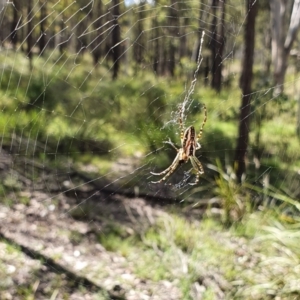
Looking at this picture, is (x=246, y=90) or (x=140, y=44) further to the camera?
(x=246, y=90)

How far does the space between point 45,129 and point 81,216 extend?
1.96 metres

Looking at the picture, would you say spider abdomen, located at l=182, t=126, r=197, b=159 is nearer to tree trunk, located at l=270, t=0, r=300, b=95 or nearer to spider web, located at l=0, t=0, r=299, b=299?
spider web, located at l=0, t=0, r=299, b=299

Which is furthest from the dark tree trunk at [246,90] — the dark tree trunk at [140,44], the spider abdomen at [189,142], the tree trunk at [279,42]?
the tree trunk at [279,42]

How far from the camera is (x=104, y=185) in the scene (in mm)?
5652

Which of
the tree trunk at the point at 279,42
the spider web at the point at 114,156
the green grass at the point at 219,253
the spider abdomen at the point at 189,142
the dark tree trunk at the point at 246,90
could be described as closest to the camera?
the spider abdomen at the point at 189,142

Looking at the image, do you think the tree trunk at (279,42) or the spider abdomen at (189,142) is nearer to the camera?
the spider abdomen at (189,142)

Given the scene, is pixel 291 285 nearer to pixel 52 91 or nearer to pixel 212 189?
pixel 212 189

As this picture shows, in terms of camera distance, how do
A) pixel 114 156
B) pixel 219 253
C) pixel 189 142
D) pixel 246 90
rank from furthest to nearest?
pixel 114 156, pixel 246 90, pixel 219 253, pixel 189 142

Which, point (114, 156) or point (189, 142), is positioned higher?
point (189, 142)

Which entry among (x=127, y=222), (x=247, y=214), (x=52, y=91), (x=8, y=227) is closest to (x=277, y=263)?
(x=247, y=214)

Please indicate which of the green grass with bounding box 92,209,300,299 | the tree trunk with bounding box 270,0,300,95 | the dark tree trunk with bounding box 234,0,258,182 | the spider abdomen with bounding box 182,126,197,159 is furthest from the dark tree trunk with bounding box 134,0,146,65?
the tree trunk with bounding box 270,0,300,95

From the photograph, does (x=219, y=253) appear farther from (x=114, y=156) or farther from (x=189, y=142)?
(x=114, y=156)

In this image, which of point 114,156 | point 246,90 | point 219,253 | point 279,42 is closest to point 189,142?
point 219,253

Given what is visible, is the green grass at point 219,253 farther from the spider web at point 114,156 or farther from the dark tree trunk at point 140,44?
the dark tree trunk at point 140,44
